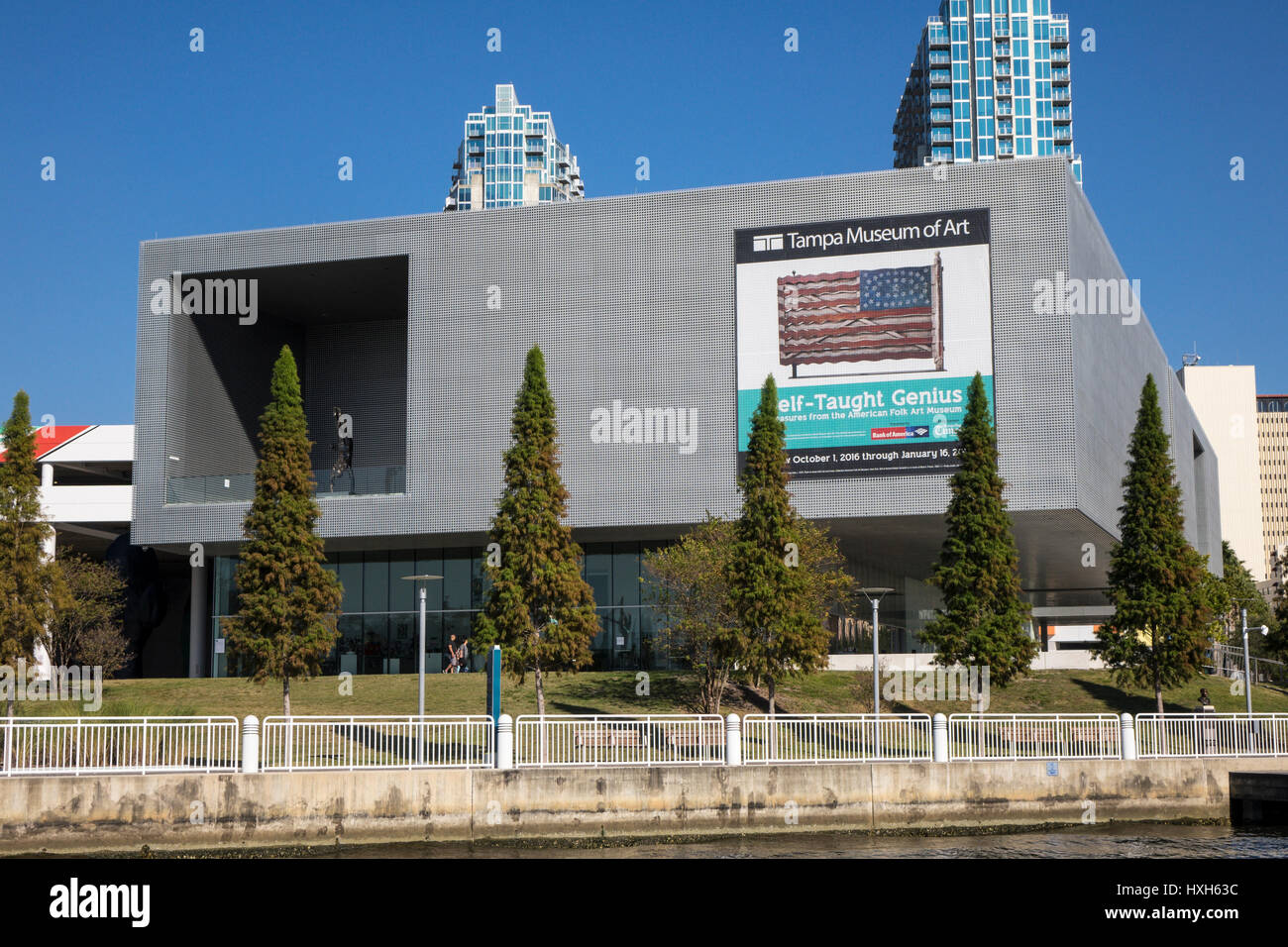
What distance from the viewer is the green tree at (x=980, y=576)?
3666 centimetres

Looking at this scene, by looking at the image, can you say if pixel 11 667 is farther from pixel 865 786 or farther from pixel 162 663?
pixel 162 663

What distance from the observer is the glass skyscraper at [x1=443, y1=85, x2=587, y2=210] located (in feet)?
519

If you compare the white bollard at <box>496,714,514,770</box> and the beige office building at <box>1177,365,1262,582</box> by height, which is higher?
the beige office building at <box>1177,365,1262,582</box>

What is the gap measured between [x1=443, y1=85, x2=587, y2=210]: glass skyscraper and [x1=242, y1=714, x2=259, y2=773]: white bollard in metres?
139

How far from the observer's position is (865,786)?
80.1ft

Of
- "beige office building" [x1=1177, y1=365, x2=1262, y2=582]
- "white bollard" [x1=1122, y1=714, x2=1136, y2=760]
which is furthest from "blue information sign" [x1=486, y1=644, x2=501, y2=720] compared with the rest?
"beige office building" [x1=1177, y1=365, x2=1262, y2=582]

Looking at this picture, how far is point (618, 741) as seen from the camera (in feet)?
80.9

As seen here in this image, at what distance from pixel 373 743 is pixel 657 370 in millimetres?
24138

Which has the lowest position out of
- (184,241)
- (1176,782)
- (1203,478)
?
(1176,782)

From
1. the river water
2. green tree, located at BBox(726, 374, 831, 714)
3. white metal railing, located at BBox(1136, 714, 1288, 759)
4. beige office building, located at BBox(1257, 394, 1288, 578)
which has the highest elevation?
beige office building, located at BBox(1257, 394, 1288, 578)

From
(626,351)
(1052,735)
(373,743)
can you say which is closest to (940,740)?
(1052,735)

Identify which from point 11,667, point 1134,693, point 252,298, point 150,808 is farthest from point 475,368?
point 150,808

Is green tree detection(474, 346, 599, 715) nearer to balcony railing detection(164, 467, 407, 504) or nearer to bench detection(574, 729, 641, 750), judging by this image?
bench detection(574, 729, 641, 750)
